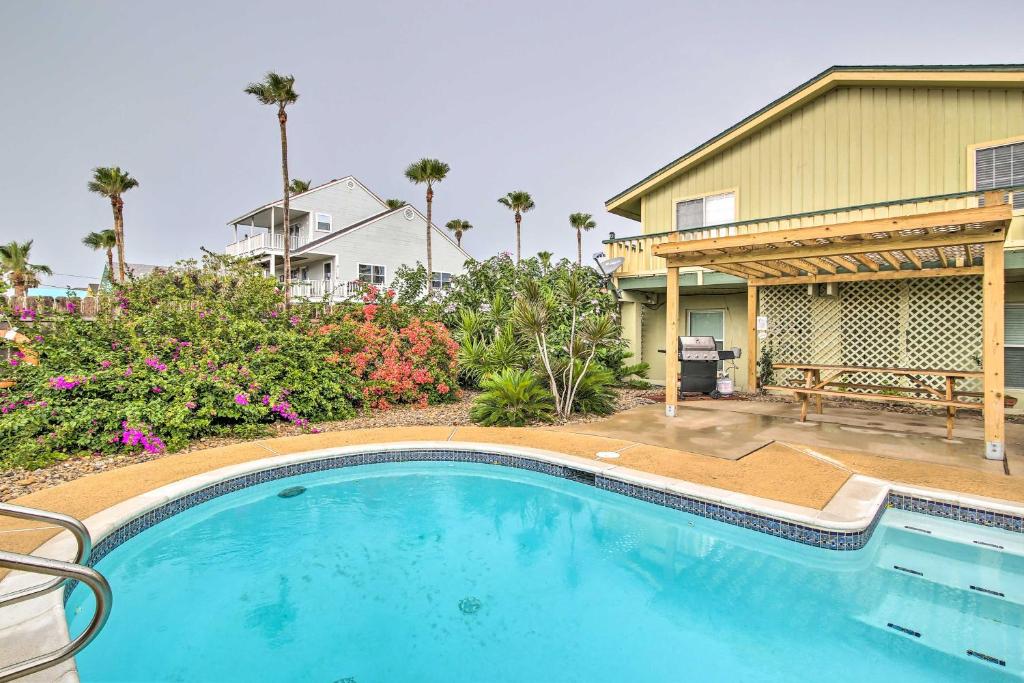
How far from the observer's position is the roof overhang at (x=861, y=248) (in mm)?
5270

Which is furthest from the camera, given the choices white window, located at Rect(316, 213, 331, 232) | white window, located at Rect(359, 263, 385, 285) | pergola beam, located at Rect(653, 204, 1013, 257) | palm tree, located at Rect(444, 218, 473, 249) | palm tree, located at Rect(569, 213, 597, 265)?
palm tree, located at Rect(444, 218, 473, 249)

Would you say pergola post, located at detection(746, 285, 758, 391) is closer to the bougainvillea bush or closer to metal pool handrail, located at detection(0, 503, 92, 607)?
the bougainvillea bush

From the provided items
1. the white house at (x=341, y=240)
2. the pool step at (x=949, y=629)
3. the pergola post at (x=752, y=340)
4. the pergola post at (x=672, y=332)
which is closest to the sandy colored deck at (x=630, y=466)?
the pool step at (x=949, y=629)

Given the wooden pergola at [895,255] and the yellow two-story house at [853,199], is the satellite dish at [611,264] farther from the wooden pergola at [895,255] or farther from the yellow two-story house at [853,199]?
the wooden pergola at [895,255]

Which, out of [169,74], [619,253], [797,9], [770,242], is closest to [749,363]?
[619,253]

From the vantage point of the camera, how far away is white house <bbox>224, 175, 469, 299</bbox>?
77.5ft

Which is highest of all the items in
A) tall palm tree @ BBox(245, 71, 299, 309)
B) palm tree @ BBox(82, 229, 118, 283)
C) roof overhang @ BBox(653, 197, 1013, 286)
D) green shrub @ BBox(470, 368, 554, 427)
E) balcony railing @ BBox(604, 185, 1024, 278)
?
tall palm tree @ BBox(245, 71, 299, 309)

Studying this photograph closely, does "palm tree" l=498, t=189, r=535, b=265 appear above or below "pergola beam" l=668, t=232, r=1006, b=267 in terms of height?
above

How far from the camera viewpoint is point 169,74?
15.5 m

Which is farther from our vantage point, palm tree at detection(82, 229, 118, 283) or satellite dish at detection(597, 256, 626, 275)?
palm tree at detection(82, 229, 118, 283)

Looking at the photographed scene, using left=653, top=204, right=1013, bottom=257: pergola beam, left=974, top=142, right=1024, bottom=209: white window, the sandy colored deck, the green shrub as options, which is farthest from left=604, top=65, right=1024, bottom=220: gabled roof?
the sandy colored deck

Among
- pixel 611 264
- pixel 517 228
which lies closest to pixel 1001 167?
pixel 611 264

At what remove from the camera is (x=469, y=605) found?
11.2ft

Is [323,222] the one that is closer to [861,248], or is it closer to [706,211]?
[706,211]
